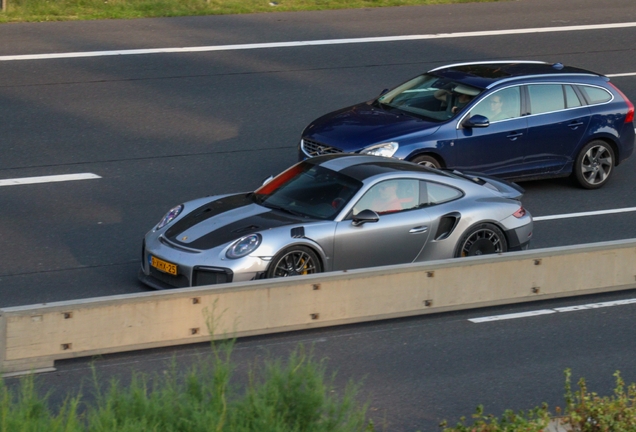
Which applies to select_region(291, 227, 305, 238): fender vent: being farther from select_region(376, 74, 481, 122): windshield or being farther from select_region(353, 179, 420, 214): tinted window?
select_region(376, 74, 481, 122): windshield

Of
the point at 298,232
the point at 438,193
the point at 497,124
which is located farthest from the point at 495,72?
the point at 298,232

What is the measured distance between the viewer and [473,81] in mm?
13617

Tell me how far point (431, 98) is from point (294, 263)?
502cm

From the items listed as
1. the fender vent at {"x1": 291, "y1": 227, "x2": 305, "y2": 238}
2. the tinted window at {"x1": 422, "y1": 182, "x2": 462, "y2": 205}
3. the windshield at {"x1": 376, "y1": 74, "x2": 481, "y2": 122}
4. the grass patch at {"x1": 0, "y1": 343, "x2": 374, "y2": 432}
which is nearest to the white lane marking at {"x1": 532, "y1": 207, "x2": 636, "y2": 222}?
the windshield at {"x1": 376, "y1": 74, "x2": 481, "y2": 122}

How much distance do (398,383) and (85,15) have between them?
1453 cm

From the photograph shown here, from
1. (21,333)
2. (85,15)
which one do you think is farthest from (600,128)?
(85,15)

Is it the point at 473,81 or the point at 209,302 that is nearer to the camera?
the point at 209,302

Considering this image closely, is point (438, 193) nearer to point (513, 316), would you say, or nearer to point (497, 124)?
point (513, 316)

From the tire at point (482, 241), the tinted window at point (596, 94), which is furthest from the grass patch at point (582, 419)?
the tinted window at point (596, 94)

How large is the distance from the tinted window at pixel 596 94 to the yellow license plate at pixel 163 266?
7.48 metres

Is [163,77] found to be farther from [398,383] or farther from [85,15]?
[398,383]

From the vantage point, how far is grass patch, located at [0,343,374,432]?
5.34 meters

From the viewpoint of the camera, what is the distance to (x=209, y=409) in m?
5.53

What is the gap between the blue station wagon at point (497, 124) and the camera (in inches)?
505
